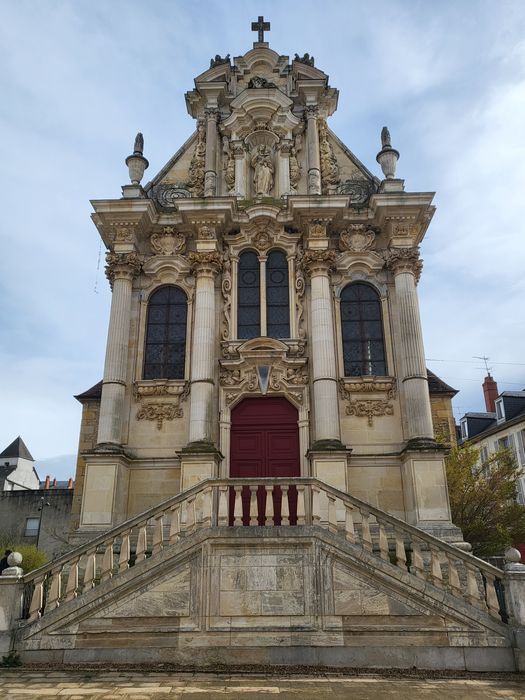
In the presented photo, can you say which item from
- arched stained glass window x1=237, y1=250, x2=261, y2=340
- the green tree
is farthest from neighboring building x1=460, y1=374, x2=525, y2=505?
arched stained glass window x1=237, y1=250, x2=261, y2=340

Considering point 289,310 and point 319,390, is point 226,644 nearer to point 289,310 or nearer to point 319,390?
point 319,390

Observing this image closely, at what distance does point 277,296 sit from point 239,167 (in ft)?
13.0

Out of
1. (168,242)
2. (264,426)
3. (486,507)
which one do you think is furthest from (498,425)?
(168,242)

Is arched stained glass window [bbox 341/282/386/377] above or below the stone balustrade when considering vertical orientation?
above

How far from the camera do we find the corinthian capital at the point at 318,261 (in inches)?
546

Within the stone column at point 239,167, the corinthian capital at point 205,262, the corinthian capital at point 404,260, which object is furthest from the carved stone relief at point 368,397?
the stone column at point 239,167

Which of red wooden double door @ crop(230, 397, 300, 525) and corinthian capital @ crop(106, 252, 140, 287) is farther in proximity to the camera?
corinthian capital @ crop(106, 252, 140, 287)

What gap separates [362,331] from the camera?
45.6 feet

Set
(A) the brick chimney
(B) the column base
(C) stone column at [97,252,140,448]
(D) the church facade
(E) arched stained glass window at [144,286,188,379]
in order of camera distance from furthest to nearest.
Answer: (A) the brick chimney → (E) arched stained glass window at [144,286,188,379] → (C) stone column at [97,252,140,448] → (D) the church facade → (B) the column base

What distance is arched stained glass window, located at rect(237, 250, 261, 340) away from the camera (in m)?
14.0

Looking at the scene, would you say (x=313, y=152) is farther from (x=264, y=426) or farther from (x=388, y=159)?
(x=264, y=426)

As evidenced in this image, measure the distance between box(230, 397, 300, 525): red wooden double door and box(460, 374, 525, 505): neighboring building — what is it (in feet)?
66.0

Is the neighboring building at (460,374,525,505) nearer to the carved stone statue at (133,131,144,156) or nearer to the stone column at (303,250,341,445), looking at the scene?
the stone column at (303,250,341,445)

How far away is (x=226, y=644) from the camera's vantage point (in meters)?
7.57
